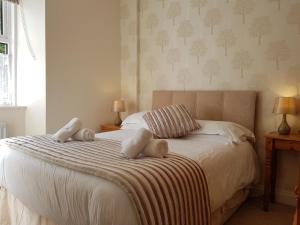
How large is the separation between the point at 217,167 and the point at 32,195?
130 cm

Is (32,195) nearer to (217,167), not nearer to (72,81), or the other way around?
(217,167)

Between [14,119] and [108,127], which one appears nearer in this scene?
[14,119]

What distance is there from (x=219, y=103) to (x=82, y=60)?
1972mm

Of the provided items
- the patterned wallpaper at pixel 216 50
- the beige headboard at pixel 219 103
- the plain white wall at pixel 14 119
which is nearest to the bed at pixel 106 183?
the beige headboard at pixel 219 103

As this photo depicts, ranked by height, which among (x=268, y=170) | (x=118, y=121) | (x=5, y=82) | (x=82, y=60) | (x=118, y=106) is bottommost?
(x=268, y=170)

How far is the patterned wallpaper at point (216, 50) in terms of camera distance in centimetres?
279

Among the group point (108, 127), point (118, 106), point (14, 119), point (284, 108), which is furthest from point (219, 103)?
point (14, 119)

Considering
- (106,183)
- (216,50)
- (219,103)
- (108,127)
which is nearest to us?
(106,183)

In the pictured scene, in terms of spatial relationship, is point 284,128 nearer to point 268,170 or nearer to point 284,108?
point 284,108

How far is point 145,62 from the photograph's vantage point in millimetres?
3924

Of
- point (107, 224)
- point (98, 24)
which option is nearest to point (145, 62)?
point (98, 24)

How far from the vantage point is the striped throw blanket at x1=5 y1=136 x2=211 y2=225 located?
1283 mm

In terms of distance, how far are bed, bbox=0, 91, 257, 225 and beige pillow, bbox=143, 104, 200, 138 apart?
0.11 m

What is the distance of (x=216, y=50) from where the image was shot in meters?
3.22
